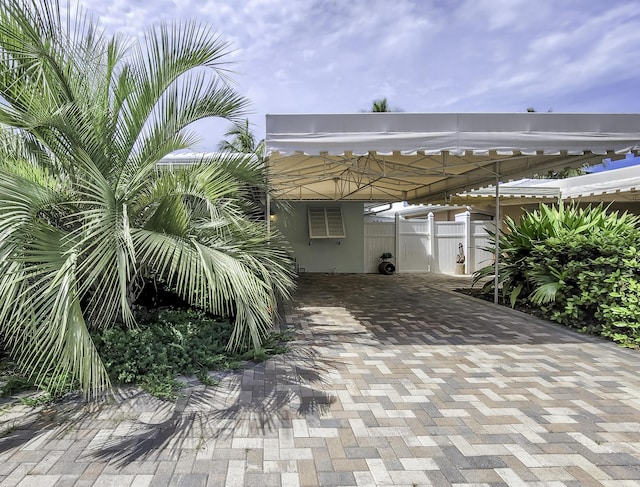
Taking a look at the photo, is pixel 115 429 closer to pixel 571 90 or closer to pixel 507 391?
pixel 507 391

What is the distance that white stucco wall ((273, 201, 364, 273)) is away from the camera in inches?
513

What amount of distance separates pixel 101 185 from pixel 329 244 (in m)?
10.1

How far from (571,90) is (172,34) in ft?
56.0

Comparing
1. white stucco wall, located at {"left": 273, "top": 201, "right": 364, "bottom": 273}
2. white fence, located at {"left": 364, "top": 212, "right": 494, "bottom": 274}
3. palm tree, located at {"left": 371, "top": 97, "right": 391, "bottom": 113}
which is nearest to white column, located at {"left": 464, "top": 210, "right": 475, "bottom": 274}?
white fence, located at {"left": 364, "top": 212, "right": 494, "bottom": 274}

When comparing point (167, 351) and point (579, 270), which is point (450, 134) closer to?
point (579, 270)

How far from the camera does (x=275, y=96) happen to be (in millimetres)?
7348

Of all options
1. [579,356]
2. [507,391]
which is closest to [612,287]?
[579,356]

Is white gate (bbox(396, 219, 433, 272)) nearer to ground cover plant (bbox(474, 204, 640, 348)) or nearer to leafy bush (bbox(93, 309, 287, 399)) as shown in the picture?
ground cover plant (bbox(474, 204, 640, 348))

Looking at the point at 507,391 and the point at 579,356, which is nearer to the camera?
the point at 507,391

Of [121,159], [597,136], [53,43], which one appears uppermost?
[53,43]

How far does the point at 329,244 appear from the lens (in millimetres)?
13109

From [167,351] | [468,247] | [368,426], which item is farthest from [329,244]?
[368,426]

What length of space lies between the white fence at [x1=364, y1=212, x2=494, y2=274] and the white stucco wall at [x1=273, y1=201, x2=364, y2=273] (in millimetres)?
352

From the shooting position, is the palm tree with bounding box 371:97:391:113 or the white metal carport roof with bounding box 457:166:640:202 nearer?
the white metal carport roof with bounding box 457:166:640:202
